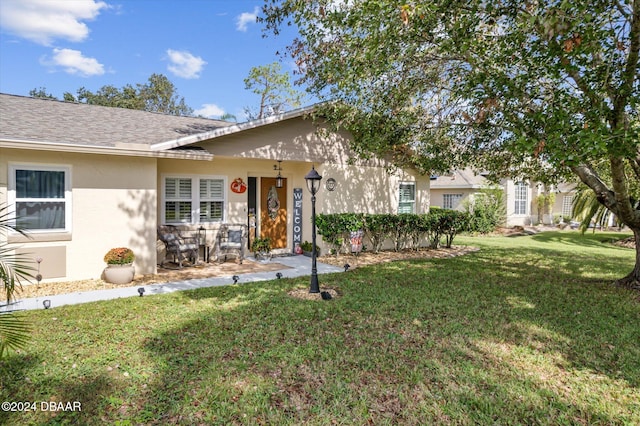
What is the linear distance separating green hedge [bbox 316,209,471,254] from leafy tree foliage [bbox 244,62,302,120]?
17813 millimetres

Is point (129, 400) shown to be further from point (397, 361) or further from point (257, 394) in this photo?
point (397, 361)

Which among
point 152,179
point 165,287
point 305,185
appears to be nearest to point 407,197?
point 305,185

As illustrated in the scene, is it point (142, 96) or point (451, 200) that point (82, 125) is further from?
point (142, 96)

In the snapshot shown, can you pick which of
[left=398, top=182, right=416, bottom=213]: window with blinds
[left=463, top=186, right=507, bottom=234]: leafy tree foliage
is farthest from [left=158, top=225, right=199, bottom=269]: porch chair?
[left=463, top=186, right=507, bottom=234]: leafy tree foliage

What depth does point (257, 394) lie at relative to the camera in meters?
3.59

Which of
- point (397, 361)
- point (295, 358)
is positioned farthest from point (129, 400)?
point (397, 361)

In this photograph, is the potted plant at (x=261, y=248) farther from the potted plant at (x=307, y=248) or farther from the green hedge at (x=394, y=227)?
the green hedge at (x=394, y=227)

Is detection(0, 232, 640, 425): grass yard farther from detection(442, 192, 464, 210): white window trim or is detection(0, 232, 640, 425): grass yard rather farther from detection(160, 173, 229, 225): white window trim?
detection(442, 192, 464, 210): white window trim

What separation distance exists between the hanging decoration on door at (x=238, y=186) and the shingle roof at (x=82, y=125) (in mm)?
1910

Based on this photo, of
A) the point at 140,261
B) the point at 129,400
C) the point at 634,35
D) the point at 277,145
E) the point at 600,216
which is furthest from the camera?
the point at 600,216

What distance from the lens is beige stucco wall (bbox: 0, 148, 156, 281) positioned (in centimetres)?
744

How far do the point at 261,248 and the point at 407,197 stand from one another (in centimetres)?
609

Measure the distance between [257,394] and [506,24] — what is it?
769 centimetres

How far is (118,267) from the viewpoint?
784cm
